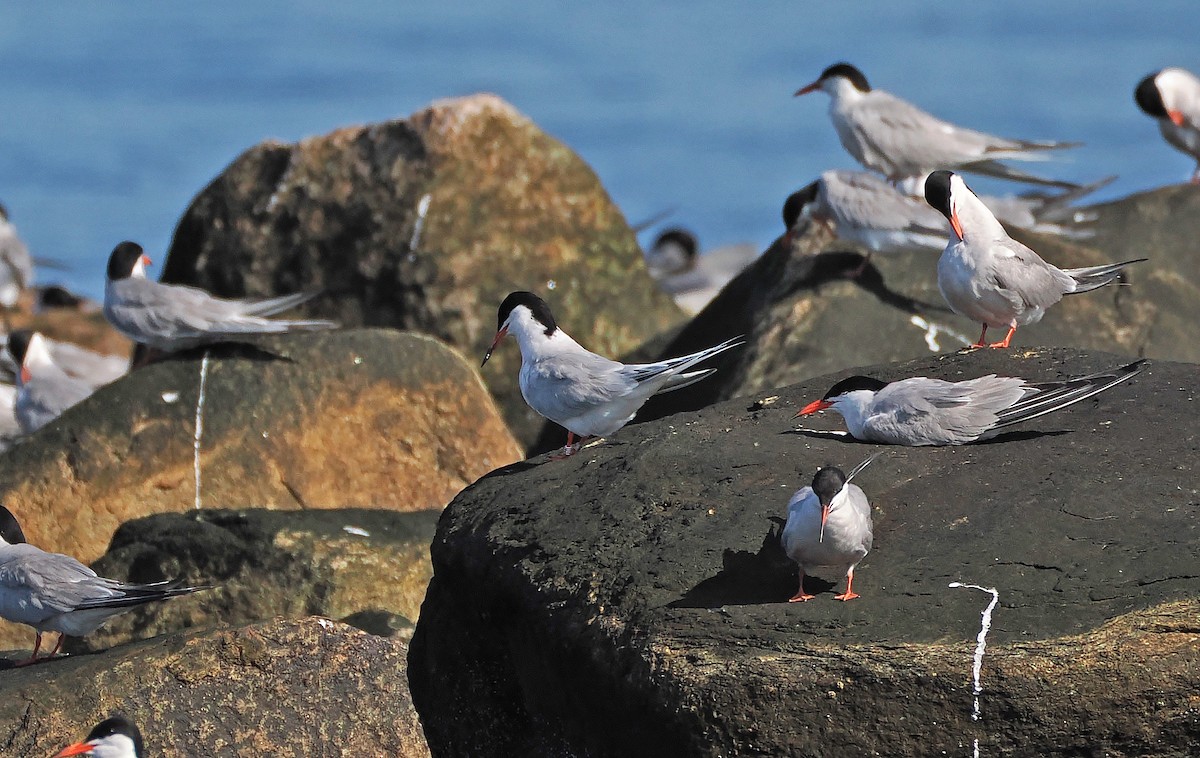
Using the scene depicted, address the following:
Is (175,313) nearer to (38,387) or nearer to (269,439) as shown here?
(269,439)

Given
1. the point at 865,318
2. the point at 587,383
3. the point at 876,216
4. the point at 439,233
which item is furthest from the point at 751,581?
the point at 439,233

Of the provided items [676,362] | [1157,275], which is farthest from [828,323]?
[676,362]

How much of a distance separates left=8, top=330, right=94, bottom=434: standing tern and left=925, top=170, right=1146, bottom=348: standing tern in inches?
232

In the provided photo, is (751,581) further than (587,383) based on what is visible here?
No

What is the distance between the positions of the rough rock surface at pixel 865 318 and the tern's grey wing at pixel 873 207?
0.22m

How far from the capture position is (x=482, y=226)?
11953 mm

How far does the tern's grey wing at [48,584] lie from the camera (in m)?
7.08

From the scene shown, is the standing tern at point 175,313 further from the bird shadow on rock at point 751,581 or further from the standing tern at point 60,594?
the bird shadow on rock at point 751,581

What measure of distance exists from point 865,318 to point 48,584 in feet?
14.3

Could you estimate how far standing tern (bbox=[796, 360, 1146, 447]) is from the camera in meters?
5.95

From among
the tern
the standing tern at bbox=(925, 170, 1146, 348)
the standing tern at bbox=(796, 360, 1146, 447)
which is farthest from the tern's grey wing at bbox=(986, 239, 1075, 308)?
the tern

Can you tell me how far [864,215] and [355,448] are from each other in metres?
3.01

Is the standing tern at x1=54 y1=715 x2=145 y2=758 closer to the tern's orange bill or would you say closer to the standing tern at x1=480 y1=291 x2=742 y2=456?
the standing tern at x1=480 y1=291 x2=742 y2=456

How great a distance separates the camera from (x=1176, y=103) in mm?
14117
